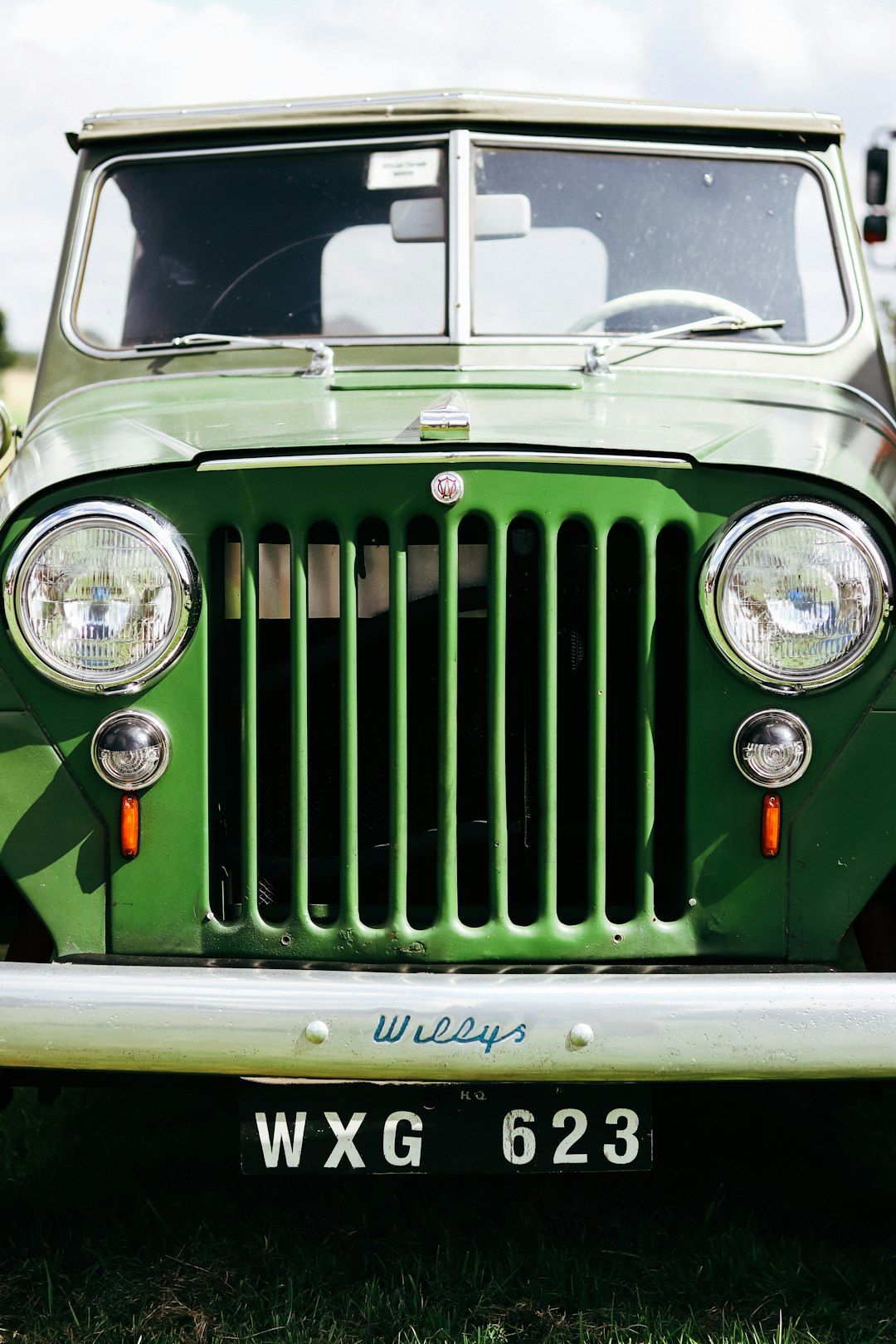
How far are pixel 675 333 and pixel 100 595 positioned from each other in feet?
4.91

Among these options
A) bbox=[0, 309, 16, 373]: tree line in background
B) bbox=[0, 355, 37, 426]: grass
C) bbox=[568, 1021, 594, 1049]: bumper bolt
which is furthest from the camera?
bbox=[0, 355, 37, 426]: grass

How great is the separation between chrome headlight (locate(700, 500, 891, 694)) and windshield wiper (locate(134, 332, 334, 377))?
110cm

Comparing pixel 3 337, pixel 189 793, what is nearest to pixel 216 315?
pixel 189 793

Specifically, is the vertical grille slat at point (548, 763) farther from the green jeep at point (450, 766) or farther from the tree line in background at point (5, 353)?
the tree line in background at point (5, 353)

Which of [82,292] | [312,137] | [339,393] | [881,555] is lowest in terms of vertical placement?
[881,555]

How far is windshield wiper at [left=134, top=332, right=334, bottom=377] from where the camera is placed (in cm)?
287

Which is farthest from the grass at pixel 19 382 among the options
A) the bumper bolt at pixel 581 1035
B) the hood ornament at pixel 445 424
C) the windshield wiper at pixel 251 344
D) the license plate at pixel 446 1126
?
the bumper bolt at pixel 581 1035

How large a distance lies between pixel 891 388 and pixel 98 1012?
2.30 metres

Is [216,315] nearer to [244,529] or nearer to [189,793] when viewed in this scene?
[244,529]

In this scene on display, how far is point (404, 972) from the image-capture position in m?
2.05

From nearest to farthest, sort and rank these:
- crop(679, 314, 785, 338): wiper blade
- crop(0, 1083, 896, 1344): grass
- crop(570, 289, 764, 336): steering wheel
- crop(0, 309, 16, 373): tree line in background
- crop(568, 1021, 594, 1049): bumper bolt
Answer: crop(568, 1021, 594, 1049): bumper bolt → crop(0, 1083, 896, 1344): grass → crop(679, 314, 785, 338): wiper blade → crop(570, 289, 764, 336): steering wheel → crop(0, 309, 16, 373): tree line in background

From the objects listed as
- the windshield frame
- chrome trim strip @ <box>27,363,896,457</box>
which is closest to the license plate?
chrome trim strip @ <box>27,363,896,457</box>

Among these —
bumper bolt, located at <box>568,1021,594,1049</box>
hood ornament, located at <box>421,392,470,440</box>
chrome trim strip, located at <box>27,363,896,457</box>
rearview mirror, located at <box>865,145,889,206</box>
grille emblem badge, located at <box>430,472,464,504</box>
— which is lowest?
bumper bolt, located at <box>568,1021,594,1049</box>

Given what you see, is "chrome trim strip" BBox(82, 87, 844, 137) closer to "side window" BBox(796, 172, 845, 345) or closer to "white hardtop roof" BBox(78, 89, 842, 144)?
"white hardtop roof" BBox(78, 89, 842, 144)
